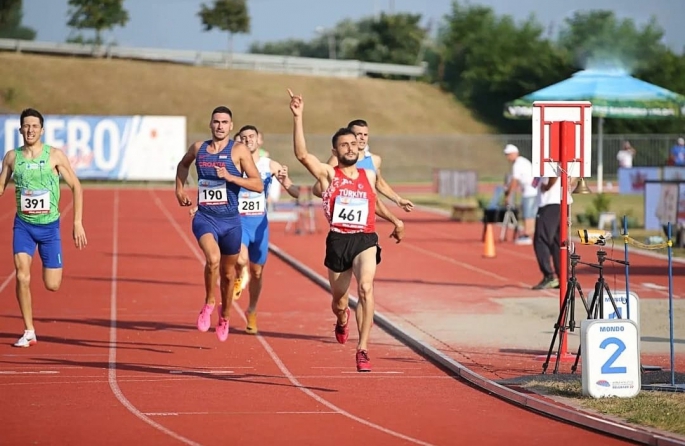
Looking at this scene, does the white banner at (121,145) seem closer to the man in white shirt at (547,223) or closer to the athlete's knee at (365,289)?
the man in white shirt at (547,223)

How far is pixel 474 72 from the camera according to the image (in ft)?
294

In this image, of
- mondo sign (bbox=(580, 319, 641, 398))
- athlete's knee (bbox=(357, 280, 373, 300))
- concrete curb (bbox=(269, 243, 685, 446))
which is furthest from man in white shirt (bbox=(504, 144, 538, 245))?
mondo sign (bbox=(580, 319, 641, 398))

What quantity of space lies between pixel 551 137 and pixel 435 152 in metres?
61.5

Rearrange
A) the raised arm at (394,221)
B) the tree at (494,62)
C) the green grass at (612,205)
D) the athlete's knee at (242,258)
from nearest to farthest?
1. the raised arm at (394,221)
2. the athlete's knee at (242,258)
3. the green grass at (612,205)
4. the tree at (494,62)

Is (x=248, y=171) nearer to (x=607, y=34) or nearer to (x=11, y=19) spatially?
(x=607, y=34)

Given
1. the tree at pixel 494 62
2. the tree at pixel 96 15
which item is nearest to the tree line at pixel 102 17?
the tree at pixel 96 15

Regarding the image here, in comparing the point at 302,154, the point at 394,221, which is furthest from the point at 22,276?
the point at 394,221

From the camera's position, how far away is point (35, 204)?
40.8ft

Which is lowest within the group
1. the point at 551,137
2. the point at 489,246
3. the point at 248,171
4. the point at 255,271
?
the point at 255,271

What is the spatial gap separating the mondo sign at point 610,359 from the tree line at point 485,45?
5144 cm

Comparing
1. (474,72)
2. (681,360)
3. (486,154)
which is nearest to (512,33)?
(474,72)

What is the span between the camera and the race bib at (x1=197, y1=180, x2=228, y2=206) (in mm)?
12016

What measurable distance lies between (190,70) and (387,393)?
79964mm

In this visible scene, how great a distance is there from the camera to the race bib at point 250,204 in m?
13.9
